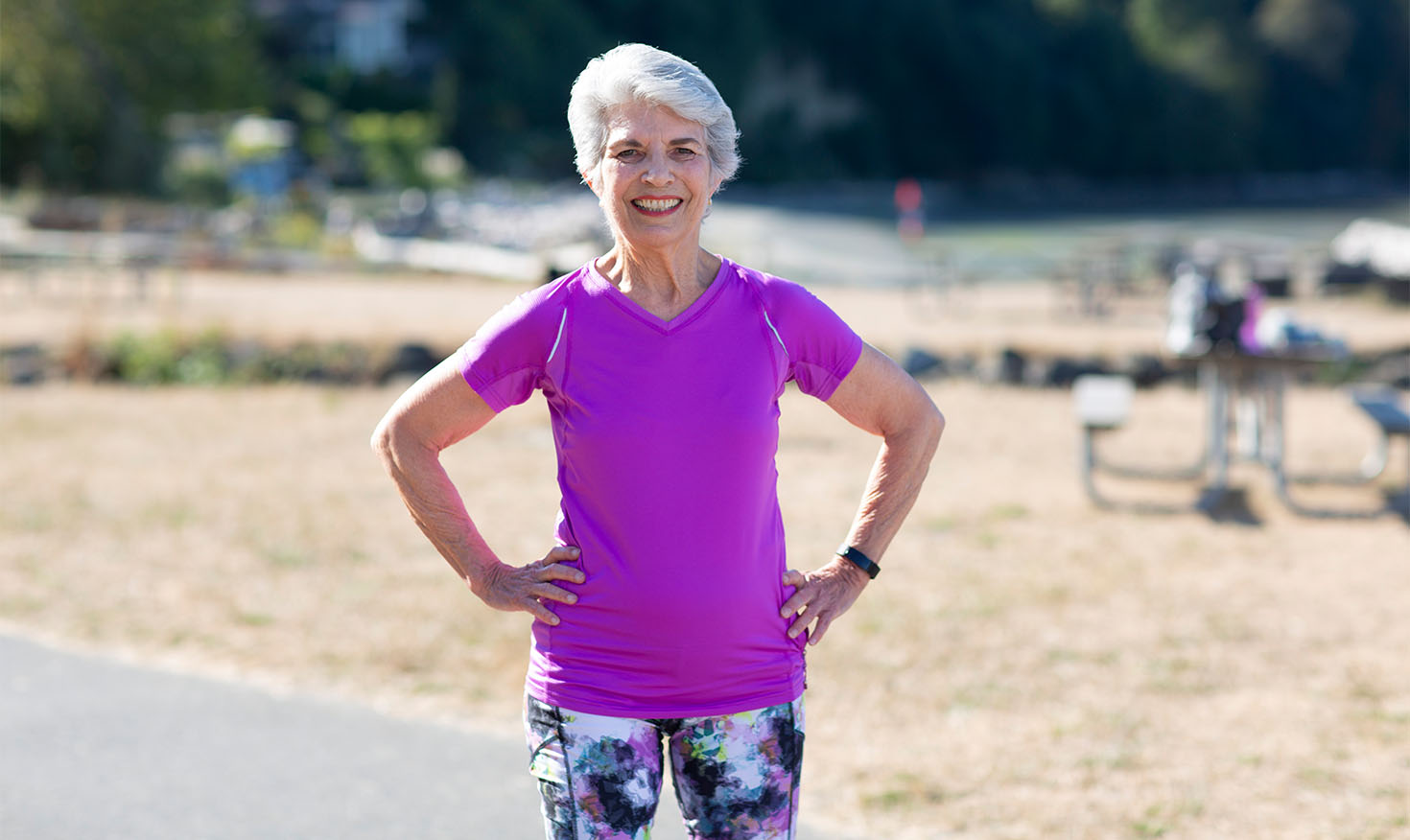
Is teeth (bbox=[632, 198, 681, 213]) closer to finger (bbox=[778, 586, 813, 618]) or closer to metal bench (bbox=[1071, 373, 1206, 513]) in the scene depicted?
finger (bbox=[778, 586, 813, 618])

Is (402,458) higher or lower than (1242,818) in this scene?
higher

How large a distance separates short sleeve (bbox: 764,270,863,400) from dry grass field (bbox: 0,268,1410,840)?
2.21 m

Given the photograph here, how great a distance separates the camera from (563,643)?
2543 mm

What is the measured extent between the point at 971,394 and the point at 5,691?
863 centimetres

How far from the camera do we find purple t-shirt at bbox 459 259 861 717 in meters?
2.45

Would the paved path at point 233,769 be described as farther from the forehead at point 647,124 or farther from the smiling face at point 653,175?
the forehead at point 647,124

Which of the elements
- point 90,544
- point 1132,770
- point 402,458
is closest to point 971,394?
point 90,544

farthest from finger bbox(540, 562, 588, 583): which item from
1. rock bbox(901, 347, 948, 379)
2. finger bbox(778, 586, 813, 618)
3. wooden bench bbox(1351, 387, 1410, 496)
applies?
rock bbox(901, 347, 948, 379)

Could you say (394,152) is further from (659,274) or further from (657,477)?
(657,477)

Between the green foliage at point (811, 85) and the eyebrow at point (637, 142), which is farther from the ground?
the green foliage at point (811, 85)

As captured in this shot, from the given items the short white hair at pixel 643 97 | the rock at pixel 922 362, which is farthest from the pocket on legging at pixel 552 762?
the rock at pixel 922 362

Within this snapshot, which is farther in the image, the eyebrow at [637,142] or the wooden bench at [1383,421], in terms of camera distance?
the wooden bench at [1383,421]

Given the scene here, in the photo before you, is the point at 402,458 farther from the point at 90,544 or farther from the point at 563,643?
the point at 90,544

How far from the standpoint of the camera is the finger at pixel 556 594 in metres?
2.53
